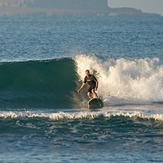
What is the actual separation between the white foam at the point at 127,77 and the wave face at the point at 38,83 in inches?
32.8

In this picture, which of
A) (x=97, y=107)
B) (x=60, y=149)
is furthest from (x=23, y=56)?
(x=60, y=149)

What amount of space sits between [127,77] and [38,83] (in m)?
3.96

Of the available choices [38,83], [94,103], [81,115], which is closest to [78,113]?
[81,115]

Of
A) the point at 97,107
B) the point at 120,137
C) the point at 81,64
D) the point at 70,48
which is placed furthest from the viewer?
the point at 70,48

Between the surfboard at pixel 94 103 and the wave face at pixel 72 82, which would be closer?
the surfboard at pixel 94 103

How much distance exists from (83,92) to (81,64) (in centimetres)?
343

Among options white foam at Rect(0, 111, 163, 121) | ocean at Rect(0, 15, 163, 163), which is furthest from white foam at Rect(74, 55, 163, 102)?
white foam at Rect(0, 111, 163, 121)

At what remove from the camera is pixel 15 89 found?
3086 centimetres

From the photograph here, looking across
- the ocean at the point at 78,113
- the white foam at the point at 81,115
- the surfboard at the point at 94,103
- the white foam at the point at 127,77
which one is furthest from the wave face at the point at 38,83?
the white foam at the point at 81,115

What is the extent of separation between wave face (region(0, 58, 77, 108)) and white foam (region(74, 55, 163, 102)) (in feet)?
2.74

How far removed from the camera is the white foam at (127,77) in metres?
29.8

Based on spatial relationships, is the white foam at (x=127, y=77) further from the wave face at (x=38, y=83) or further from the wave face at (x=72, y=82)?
the wave face at (x=38, y=83)

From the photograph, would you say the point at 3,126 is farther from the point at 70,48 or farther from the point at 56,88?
the point at 70,48

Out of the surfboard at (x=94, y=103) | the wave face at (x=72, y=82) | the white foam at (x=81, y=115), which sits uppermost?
the wave face at (x=72, y=82)
